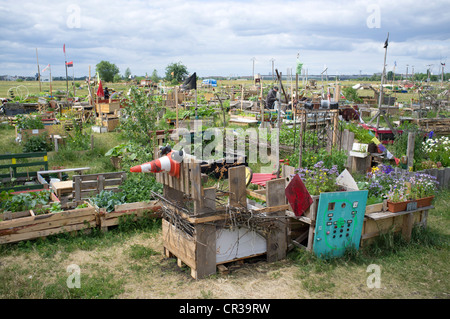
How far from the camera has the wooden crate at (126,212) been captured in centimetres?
660

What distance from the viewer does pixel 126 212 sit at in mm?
6770

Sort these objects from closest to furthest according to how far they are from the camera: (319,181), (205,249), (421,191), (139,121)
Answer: (205,249)
(319,181)
(421,191)
(139,121)

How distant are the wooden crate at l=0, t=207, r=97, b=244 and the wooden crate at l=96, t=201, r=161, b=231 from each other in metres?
0.14

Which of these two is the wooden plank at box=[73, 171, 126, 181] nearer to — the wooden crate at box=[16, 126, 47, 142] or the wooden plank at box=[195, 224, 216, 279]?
the wooden plank at box=[195, 224, 216, 279]

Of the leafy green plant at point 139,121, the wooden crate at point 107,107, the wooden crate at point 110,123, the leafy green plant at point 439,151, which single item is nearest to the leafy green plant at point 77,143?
the leafy green plant at point 139,121

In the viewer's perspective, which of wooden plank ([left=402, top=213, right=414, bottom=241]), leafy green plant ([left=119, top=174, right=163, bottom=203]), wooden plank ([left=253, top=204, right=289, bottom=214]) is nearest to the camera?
wooden plank ([left=253, top=204, right=289, bottom=214])

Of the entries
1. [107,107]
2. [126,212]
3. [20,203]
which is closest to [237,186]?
[126,212]

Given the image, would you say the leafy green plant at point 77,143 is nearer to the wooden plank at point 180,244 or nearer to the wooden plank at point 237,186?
the wooden plank at point 180,244

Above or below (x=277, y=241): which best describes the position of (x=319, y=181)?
above

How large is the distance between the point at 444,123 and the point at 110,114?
14961mm

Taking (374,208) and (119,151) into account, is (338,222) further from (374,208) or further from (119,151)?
(119,151)

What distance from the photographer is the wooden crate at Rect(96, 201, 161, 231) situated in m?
6.60

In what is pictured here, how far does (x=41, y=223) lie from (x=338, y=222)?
4.71m

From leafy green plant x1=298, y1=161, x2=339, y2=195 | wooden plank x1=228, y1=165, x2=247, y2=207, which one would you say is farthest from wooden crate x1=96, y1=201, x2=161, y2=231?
leafy green plant x1=298, y1=161, x2=339, y2=195
